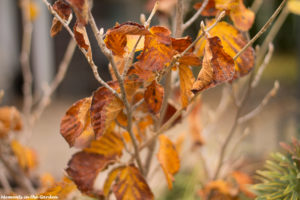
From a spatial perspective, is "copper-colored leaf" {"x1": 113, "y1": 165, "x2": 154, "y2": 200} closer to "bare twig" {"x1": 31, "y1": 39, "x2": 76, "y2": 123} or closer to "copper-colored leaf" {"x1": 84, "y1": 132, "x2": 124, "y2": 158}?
"copper-colored leaf" {"x1": 84, "y1": 132, "x2": 124, "y2": 158}

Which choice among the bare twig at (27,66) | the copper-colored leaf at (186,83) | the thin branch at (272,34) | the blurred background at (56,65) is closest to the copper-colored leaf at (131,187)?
the copper-colored leaf at (186,83)

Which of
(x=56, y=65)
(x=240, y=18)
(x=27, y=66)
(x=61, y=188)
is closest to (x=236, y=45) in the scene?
(x=240, y=18)

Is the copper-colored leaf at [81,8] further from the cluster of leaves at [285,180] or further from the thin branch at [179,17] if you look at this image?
the cluster of leaves at [285,180]

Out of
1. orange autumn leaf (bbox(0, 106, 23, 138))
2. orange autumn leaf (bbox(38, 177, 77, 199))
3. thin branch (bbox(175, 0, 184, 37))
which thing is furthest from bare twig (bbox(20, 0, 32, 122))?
Result: thin branch (bbox(175, 0, 184, 37))

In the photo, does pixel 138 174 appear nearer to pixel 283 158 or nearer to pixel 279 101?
pixel 283 158

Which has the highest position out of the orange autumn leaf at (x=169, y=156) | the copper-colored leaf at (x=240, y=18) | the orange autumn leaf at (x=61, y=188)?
the copper-colored leaf at (x=240, y=18)

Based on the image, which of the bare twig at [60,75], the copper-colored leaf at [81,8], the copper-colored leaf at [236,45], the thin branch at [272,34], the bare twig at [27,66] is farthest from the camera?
the bare twig at [27,66]

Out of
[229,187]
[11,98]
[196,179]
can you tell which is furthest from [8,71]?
[229,187]
